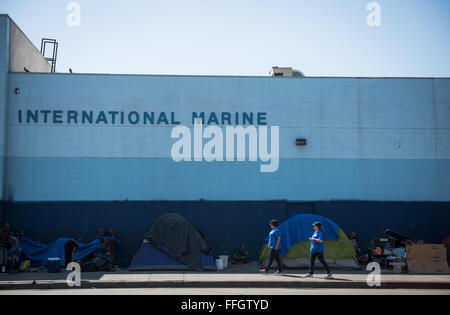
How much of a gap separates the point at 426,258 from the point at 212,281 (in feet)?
25.1

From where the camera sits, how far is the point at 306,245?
17.1m

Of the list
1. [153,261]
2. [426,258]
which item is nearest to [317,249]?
[426,258]

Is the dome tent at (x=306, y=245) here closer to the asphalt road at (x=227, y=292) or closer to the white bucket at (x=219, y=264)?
the white bucket at (x=219, y=264)

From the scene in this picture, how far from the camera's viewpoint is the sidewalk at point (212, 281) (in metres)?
13.7

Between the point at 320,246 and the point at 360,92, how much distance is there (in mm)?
Result: 8079

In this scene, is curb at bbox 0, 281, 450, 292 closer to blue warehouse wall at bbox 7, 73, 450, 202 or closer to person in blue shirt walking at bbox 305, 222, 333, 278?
person in blue shirt walking at bbox 305, 222, 333, 278

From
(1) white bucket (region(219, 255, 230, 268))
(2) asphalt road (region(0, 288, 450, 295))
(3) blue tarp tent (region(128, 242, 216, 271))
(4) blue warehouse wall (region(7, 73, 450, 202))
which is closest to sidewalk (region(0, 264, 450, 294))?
(2) asphalt road (region(0, 288, 450, 295))

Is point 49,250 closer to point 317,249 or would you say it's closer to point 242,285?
point 242,285

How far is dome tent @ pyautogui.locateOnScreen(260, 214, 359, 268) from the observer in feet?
55.7

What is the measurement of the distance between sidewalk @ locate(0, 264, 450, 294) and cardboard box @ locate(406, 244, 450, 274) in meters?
1.13

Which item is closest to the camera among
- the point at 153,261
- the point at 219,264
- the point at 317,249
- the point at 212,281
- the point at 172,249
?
the point at 212,281

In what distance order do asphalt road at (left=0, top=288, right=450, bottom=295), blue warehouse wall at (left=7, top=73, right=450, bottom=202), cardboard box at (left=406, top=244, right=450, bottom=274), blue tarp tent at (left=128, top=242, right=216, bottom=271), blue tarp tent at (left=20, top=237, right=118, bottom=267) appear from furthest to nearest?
blue warehouse wall at (left=7, top=73, right=450, bottom=202) → blue tarp tent at (left=20, top=237, right=118, bottom=267) → cardboard box at (left=406, top=244, right=450, bottom=274) → blue tarp tent at (left=128, top=242, right=216, bottom=271) → asphalt road at (left=0, top=288, right=450, bottom=295)

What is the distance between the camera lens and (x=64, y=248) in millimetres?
17422

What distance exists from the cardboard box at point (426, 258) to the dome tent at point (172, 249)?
668 cm
